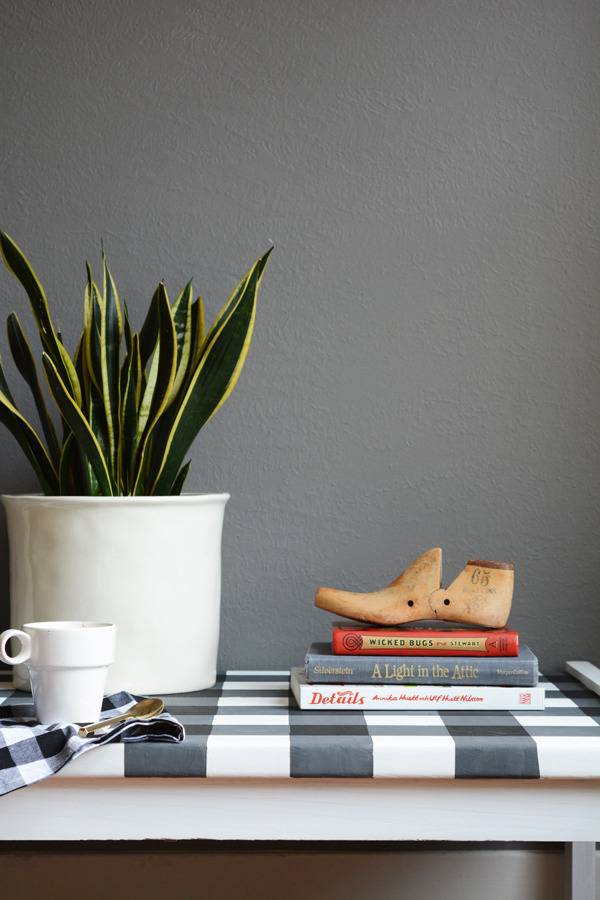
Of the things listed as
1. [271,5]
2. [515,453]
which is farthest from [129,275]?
[515,453]

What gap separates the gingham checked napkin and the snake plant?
10.1 inches

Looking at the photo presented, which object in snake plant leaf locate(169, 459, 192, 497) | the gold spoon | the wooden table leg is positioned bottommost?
the wooden table leg

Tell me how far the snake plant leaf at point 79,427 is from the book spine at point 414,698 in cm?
28

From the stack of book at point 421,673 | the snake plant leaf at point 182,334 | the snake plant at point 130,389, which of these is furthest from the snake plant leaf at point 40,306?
the stack of book at point 421,673

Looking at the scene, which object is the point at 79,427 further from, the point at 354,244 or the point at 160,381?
the point at 354,244

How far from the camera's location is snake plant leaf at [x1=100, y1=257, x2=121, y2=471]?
3.12 feet

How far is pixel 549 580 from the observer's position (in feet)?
3.75

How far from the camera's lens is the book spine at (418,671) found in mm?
889

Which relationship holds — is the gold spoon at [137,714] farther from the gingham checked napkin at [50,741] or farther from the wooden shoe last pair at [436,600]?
the wooden shoe last pair at [436,600]

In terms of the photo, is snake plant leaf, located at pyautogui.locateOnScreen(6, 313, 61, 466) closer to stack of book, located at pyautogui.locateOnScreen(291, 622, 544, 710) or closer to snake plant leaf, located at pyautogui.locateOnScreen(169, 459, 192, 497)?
snake plant leaf, located at pyautogui.locateOnScreen(169, 459, 192, 497)

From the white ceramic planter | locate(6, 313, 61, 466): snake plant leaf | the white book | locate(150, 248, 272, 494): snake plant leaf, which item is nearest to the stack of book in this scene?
the white book

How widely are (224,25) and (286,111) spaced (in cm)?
13

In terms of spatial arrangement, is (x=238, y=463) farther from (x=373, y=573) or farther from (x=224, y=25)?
(x=224, y=25)

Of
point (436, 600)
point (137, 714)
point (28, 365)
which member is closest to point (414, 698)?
point (436, 600)
